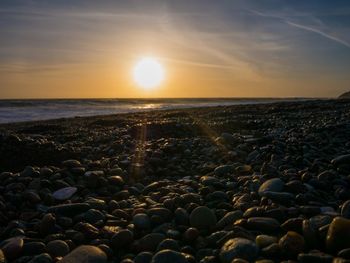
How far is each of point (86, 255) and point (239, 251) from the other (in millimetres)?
1092

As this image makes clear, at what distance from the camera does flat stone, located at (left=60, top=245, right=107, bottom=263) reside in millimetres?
2830

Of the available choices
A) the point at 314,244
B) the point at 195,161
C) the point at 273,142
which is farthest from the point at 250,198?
the point at 273,142

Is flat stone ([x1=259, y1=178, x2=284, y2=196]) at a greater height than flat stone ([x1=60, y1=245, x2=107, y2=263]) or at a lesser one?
greater

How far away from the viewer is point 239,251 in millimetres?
2797

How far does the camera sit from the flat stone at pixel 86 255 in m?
2.83

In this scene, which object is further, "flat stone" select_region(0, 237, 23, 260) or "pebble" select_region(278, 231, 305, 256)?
"flat stone" select_region(0, 237, 23, 260)

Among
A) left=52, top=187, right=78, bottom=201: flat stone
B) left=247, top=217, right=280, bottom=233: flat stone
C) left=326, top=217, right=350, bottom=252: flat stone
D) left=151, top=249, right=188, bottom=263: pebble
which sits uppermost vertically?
left=326, top=217, right=350, bottom=252: flat stone

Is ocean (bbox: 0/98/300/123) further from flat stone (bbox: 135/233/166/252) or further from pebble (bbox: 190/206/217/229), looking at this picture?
flat stone (bbox: 135/233/166/252)

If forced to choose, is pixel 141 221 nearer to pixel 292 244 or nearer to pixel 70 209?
pixel 70 209

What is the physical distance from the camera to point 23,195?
14.1 feet

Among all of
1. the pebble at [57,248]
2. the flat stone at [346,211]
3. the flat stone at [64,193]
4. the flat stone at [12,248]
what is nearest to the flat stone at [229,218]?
the flat stone at [346,211]

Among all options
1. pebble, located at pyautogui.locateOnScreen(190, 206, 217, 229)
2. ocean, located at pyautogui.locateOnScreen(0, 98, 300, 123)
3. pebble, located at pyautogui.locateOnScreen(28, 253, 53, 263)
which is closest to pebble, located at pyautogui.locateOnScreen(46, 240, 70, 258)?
pebble, located at pyautogui.locateOnScreen(28, 253, 53, 263)

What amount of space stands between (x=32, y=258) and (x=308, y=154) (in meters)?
4.12

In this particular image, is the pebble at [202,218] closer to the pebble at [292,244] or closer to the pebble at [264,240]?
the pebble at [264,240]
